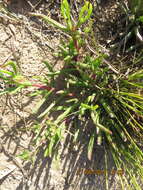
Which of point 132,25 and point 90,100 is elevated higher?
point 132,25

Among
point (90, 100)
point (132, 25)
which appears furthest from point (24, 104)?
point (132, 25)

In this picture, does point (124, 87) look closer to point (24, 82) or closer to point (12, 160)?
point (24, 82)

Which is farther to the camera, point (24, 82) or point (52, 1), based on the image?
point (52, 1)

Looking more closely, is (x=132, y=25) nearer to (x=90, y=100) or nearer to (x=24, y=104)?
(x=90, y=100)

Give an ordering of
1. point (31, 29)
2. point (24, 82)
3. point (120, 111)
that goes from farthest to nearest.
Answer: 1. point (31, 29)
2. point (120, 111)
3. point (24, 82)

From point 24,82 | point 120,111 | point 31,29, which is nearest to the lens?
point 24,82

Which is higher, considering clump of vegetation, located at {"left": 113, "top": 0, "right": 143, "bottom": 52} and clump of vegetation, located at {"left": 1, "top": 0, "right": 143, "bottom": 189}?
clump of vegetation, located at {"left": 113, "top": 0, "right": 143, "bottom": 52}

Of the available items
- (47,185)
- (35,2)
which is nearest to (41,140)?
(47,185)

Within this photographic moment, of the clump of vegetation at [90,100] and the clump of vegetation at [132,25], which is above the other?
the clump of vegetation at [132,25]
